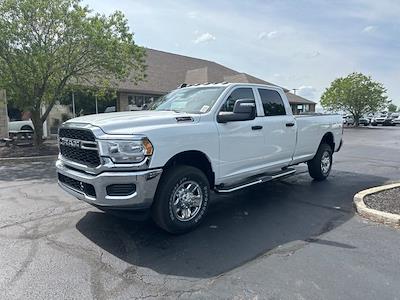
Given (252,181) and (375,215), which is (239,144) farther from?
(375,215)

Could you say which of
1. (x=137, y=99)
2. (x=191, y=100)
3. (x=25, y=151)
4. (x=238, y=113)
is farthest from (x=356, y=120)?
(x=238, y=113)

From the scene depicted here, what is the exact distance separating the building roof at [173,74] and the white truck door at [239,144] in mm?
16573

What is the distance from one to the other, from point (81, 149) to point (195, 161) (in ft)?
5.14

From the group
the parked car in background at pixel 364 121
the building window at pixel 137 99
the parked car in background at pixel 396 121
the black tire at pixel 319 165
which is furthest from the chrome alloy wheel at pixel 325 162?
the parked car in background at pixel 396 121

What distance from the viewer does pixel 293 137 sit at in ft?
22.4

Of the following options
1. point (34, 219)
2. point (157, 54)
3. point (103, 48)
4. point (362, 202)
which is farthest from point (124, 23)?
point (157, 54)

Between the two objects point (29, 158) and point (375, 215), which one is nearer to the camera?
point (375, 215)

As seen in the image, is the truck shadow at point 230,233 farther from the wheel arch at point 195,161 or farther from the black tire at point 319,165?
the black tire at point 319,165

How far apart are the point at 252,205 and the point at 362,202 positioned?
182 centimetres

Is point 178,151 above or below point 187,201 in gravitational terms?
above

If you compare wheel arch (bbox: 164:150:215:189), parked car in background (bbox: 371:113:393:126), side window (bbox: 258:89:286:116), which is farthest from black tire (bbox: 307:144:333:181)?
parked car in background (bbox: 371:113:393:126)

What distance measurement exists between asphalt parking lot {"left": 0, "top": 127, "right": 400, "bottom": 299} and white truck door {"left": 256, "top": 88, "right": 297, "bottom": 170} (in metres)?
0.81

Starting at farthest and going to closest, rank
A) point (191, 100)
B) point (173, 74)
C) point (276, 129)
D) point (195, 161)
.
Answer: point (173, 74) → point (276, 129) → point (191, 100) → point (195, 161)

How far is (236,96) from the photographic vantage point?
18.7 feet
